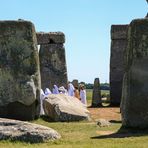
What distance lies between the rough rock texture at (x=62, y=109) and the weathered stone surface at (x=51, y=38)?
11.0m

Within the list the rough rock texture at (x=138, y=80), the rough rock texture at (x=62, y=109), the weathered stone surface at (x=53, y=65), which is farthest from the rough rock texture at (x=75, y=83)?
the rough rock texture at (x=138, y=80)

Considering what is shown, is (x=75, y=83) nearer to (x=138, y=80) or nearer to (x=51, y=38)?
(x=51, y=38)

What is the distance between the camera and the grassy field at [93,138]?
11578mm

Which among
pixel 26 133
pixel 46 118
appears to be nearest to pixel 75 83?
pixel 46 118

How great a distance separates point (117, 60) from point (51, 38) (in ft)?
12.7

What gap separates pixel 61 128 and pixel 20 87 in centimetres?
260

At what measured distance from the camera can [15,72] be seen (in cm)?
1680

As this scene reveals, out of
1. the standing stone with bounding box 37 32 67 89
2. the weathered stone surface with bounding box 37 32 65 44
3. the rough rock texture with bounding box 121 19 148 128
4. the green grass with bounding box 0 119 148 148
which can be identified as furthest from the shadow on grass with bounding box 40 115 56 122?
the weathered stone surface with bounding box 37 32 65 44

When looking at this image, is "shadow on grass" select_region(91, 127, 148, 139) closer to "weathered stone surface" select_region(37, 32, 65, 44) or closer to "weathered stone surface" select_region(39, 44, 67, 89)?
"weathered stone surface" select_region(39, 44, 67, 89)

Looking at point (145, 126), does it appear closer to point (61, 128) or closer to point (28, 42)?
point (61, 128)

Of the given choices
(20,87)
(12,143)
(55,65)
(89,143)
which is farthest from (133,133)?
(55,65)

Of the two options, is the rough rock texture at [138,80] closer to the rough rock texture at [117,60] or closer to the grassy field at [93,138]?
the grassy field at [93,138]

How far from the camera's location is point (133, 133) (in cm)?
1363

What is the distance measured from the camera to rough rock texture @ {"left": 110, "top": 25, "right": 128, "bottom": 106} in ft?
99.3
